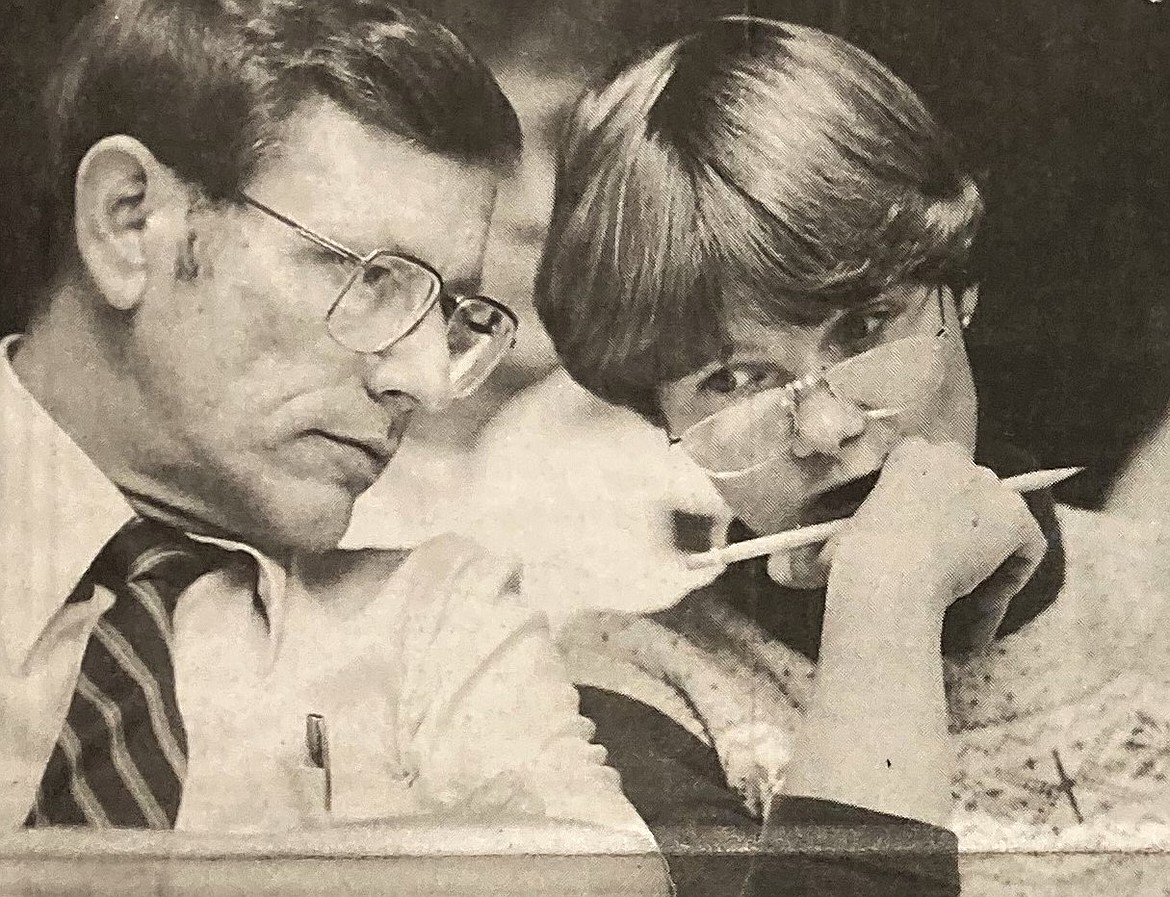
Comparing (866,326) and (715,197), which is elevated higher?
(715,197)

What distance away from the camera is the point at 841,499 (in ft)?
10.0

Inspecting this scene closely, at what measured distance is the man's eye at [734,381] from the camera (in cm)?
304

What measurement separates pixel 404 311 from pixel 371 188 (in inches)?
10.4

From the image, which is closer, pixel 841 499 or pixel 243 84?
pixel 243 84

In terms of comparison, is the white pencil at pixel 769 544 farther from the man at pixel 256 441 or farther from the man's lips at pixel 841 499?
the man at pixel 256 441

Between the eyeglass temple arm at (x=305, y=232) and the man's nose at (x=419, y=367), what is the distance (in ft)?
0.69

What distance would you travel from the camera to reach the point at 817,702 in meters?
3.00

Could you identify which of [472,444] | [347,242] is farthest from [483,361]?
[347,242]

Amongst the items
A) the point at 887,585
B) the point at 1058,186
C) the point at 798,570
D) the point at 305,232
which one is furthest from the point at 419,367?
the point at 1058,186

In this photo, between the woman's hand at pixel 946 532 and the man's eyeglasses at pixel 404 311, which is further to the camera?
the woman's hand at pixel 946 532

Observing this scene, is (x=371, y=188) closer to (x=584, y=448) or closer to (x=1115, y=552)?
(x=584, y=448)

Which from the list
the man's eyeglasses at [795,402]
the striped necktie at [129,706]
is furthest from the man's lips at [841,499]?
the striped necktie at [129,706]

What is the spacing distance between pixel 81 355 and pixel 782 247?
1525 millimetres

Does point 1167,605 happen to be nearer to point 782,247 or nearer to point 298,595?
point 782,247
